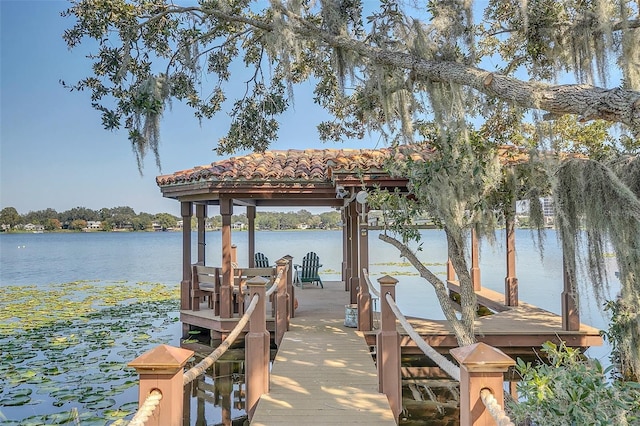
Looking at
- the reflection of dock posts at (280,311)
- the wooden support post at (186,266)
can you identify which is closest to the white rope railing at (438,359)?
the reflection of dock posts at (280,311)

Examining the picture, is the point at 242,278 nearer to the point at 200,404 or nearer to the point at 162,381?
the point at 200,404

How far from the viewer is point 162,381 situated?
1.77m

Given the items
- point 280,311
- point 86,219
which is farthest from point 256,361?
point 86,219

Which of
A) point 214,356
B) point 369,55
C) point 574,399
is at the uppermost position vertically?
point 369,55

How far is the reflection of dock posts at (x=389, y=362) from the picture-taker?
3.69 metres

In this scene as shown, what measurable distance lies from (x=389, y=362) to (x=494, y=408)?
238cm

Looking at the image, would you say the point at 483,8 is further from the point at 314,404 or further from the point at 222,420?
the point at 222,420

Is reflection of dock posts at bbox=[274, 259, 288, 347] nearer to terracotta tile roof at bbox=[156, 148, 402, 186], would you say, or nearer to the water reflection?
the water reflection

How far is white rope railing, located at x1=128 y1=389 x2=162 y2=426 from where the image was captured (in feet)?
5.01

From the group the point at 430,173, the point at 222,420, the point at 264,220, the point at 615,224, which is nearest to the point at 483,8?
the point at 430,173

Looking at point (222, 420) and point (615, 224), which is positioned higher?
point (615, 224)

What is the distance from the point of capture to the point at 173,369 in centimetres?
175

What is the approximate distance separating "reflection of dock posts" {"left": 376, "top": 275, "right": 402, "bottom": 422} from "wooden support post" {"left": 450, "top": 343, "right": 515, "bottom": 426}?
2201 millimetres

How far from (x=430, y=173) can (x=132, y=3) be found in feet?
12.5
